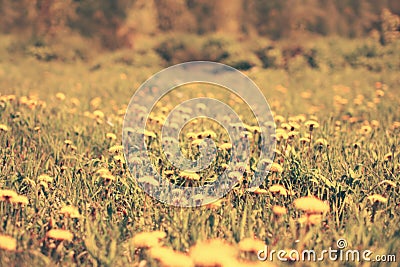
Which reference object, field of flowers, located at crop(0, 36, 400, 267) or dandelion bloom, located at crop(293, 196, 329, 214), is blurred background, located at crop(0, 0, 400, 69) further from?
dandelion bloom, located at crop(293, 196, 329, 214)

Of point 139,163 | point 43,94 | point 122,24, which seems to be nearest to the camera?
point 139,163

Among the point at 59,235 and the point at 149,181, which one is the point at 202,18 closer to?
the point at 149,181

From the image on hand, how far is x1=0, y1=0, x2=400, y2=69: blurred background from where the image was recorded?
8219 millimetres

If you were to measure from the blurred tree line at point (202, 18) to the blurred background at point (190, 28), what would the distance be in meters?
0.02

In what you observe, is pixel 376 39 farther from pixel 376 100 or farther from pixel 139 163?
pixel 139 163

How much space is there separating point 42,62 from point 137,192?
6659 mm

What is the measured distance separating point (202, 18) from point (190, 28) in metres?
0.38

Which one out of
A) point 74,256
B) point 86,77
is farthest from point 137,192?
point 86,77

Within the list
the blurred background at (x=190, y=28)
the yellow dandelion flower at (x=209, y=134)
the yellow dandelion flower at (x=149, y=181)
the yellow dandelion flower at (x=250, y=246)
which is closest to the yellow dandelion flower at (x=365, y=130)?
the yellow dandelion flower at (x=209, y=134)

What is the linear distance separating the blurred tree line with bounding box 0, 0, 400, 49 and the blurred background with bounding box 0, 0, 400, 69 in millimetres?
21

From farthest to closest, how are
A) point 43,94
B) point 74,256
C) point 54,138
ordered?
1. point 43,94
2. point 54,138
3. point 74,256

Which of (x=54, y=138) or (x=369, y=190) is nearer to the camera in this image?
(x=369, y=190)

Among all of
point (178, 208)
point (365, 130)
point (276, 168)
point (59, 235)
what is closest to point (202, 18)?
point (365, 130)

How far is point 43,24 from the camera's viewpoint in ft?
27.5
